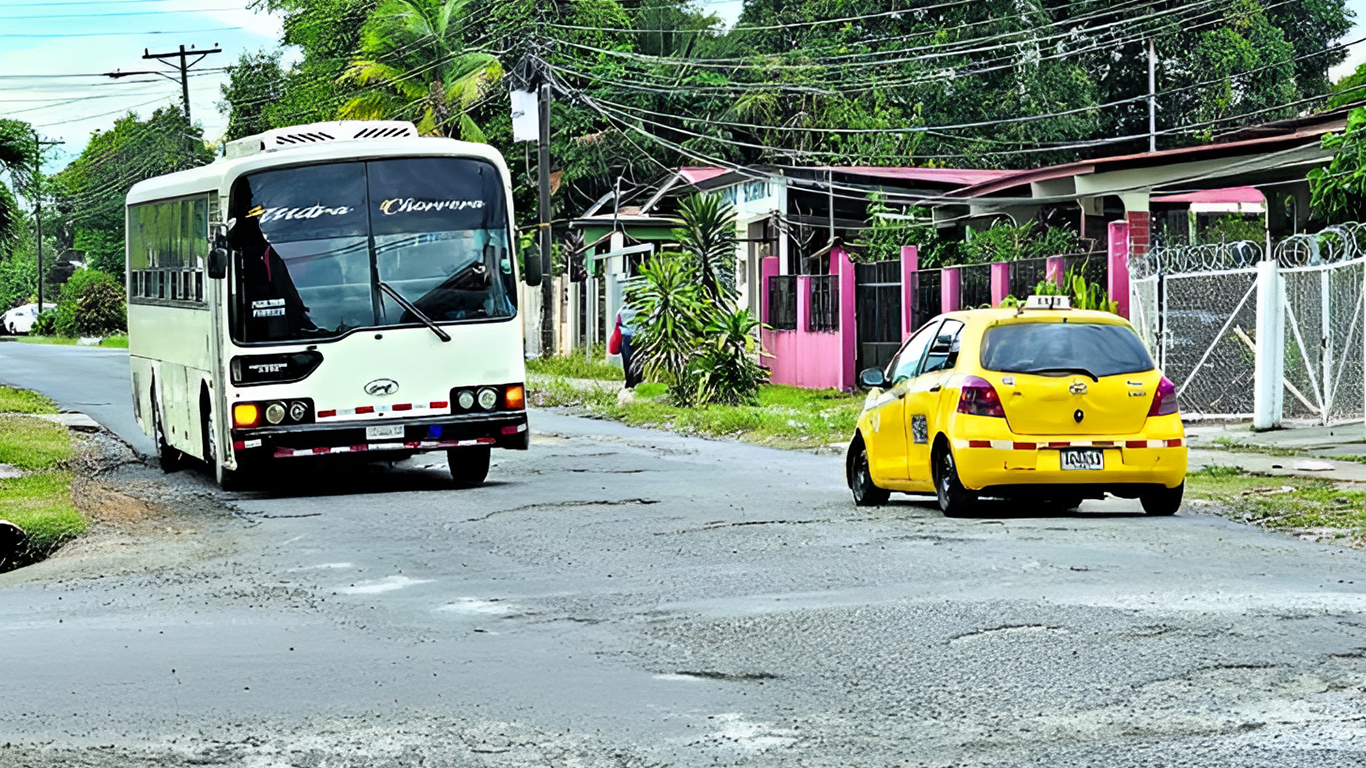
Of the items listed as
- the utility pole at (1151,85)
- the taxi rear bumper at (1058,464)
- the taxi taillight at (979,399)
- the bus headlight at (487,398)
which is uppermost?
the utility pole at (1151,85)

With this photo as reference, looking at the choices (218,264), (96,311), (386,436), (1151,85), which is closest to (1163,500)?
(386,436)

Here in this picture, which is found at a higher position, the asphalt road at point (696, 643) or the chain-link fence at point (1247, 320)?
the chain-link fence at point (1247, 320)

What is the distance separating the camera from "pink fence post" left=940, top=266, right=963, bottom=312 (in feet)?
88.9

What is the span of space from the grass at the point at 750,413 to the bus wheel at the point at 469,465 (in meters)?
5.50

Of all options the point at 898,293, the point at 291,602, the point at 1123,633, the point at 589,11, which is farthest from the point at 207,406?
the point at 589,11

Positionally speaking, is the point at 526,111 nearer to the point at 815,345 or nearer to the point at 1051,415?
the point at 815,345

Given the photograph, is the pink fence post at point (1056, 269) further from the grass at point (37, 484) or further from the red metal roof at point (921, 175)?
the grass at point (37, 484)

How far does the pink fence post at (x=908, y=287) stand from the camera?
28812 mm

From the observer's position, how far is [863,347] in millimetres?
30812

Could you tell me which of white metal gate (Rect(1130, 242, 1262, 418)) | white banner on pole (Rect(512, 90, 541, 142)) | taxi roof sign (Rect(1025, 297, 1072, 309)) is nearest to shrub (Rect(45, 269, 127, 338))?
white banner on pole (Rect(512, 90, 541, 142))

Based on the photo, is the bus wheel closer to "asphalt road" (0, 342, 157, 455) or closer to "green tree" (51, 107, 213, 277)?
"asphalt road" (0, 342, 157, 455)

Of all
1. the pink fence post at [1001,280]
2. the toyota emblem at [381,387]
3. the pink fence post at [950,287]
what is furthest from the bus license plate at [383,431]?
the pink fence post at [950,287]

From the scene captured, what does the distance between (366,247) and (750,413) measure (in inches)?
381

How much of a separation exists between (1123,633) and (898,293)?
70.5 ft
